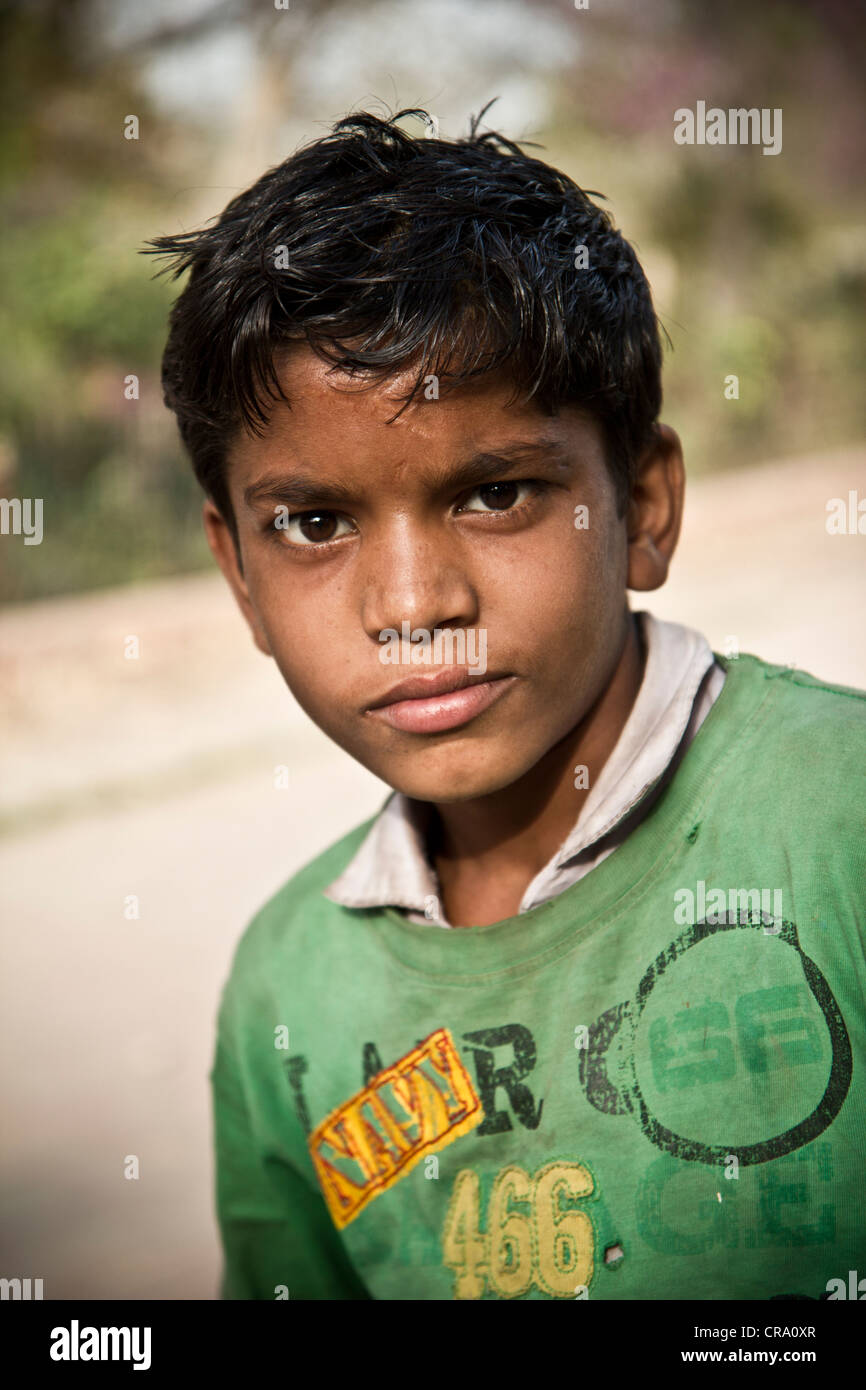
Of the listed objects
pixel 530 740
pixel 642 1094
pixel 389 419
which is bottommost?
pixel 642 1094

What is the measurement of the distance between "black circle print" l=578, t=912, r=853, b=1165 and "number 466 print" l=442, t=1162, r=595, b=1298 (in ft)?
0.25

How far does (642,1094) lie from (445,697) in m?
0.38

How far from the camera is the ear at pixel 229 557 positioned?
54.9 inches

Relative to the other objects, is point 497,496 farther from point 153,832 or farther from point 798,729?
point 153,832

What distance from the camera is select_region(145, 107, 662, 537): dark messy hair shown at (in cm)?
111

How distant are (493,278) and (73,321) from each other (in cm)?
648

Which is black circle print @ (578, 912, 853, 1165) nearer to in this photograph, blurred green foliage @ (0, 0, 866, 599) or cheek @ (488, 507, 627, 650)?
cheek @ (488, 507, 627, 650)

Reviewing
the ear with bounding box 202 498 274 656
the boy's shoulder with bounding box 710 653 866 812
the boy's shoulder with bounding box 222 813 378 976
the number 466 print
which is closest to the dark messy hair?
the ear with bounding box 202 498 274 656

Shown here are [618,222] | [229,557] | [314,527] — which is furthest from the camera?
[618,222]

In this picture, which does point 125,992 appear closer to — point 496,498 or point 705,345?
point 496,498

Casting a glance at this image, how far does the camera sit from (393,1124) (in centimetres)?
132

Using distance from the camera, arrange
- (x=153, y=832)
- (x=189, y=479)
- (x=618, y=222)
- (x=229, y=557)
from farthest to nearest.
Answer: (x=618, y=222), (x=189, y=479), (x=153, y=832), (x=229, y=557)

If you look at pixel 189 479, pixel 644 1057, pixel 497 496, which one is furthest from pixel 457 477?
pixel 189 479

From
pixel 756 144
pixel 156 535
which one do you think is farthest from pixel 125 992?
pixel 756 144
